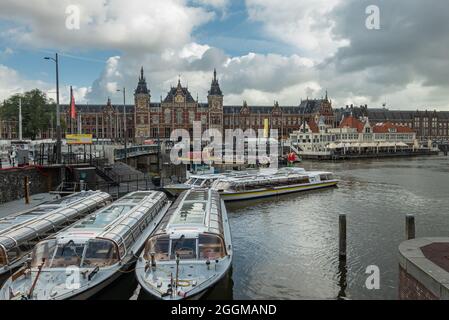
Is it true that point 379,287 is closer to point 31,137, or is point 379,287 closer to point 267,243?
point 267,243

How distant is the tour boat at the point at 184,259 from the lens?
14.5 meters

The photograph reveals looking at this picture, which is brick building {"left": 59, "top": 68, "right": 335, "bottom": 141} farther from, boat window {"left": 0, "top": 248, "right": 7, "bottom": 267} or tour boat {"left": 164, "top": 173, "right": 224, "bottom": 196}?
boat window {"left": 0, "top": 248, "right": 7, "bottom": 267}

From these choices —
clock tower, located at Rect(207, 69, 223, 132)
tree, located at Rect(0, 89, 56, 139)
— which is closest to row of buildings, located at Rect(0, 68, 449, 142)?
clock tower, located at Rect(207, 69, 223, 132)

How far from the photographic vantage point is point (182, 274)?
50.6ft

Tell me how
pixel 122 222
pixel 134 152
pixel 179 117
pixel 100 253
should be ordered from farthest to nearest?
pixel 179 117 < pixel 134 152 < pixel 122 222 < pixel 100 253

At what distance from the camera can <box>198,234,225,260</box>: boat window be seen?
17.0 metres

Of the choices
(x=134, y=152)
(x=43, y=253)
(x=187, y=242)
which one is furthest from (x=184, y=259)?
(x=134, y=152)

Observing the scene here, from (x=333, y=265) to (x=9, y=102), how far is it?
91.9 m

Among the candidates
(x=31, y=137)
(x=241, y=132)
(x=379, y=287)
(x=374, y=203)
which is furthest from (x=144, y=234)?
(x=241, y=132)

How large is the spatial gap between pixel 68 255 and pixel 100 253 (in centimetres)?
122

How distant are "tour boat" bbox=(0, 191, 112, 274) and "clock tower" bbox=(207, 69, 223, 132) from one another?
4317 inches

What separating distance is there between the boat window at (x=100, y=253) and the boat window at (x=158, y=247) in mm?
1351

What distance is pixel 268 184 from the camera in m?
44.7

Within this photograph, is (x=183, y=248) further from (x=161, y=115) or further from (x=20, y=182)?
(x=161, y=115)
